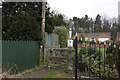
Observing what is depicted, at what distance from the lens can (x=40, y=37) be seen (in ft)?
24.6

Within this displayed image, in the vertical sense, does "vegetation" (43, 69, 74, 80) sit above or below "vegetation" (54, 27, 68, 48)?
below

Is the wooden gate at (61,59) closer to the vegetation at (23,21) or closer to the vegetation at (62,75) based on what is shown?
the vegetation at (62,75)

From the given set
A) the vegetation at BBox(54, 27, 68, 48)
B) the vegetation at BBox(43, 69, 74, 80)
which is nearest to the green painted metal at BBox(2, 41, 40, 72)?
the vegetation at BBox(43, 69, 74, 80)

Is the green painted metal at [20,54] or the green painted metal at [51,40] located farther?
the green painted metal at [51,40]

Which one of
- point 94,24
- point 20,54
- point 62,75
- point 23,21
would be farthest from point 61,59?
point 94,24

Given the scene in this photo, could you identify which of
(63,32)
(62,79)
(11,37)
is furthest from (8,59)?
(63,32)

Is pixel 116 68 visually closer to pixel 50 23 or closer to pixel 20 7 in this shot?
pixel 50 23

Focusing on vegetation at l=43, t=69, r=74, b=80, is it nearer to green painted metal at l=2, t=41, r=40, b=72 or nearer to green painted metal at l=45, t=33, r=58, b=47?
green painted metal at l=2, t=41, r=40, b=72

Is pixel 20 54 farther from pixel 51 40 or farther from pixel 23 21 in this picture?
pixel 51 40

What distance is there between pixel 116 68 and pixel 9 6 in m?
7.33

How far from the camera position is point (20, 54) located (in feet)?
19.7

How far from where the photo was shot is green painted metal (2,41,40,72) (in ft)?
17.3

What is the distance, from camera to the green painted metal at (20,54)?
5.27 m

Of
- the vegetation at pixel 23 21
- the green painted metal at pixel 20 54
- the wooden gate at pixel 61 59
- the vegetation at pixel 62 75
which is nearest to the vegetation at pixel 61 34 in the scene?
the vegetation at pixel 23 21
